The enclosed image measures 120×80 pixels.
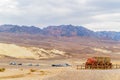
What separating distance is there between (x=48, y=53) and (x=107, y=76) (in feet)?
482

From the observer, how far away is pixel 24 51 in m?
190

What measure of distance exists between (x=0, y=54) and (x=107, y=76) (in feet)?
417

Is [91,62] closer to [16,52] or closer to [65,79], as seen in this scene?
[65,79]

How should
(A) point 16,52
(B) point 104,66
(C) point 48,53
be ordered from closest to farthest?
1. (B) point 104,66
2. (A) point 16,52
3. (C) point 48,53

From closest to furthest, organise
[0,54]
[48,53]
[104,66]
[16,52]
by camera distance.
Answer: [104,66]
[0,54]
[16,52]
[48,53]

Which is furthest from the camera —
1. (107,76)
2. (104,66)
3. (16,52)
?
(16,52)

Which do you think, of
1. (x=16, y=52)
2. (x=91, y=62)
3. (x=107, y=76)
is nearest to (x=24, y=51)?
(x=16, y=52)

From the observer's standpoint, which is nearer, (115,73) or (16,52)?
(115,73)

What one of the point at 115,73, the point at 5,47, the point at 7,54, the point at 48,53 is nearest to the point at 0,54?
the point at 7,54

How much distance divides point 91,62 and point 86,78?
11.4 m

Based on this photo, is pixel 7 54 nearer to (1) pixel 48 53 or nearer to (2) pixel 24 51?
(2) pixel 24 51

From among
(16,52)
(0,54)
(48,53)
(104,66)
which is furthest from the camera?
(48,53)

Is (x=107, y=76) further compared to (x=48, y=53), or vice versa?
(x=48, y=53)

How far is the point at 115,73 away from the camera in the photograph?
5281cm
